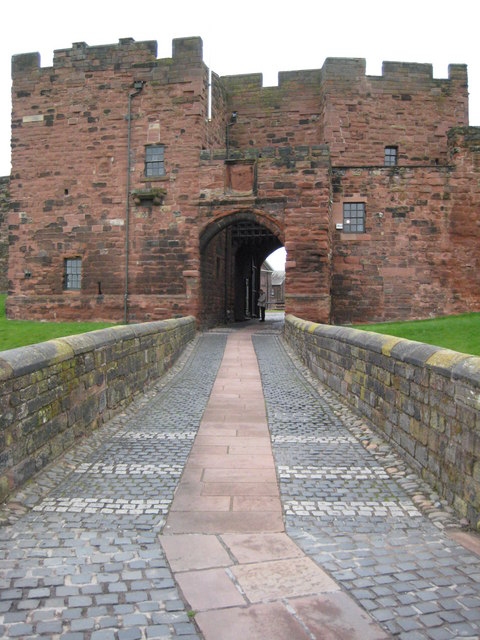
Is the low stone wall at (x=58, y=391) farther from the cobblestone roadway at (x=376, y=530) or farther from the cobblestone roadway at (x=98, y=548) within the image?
the cobblestone roadway at (x=376, y=530)

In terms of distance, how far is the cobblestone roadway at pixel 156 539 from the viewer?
9.61ft

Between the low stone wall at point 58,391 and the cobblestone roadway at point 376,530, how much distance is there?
7.36 ft

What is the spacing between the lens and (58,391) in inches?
225

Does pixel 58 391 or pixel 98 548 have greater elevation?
pixel 58 391

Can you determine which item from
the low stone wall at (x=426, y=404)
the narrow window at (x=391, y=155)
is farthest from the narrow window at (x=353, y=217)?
the low stone wall at (x=426, y=404)

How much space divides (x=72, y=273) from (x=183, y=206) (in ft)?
16.4

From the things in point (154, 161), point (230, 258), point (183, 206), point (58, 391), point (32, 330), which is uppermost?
point (154, 161)

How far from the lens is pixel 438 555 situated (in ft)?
12.0

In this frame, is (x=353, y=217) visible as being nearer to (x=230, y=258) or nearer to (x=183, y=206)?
(x=183, y=206)

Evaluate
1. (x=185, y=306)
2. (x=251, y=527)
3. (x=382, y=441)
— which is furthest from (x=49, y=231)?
(x=251, y=527)

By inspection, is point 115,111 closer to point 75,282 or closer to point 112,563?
point 75,282

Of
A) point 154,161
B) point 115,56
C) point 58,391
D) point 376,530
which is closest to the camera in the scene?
point 376,530

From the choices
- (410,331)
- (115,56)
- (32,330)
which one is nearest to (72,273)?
(32,330)

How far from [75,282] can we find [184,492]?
55.6ft
